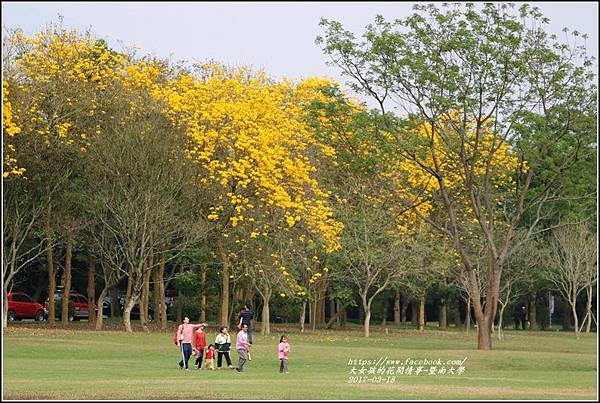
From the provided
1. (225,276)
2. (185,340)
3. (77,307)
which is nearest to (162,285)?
(225,276)

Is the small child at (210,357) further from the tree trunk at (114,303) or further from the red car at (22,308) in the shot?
the tree trunk at (114,303)

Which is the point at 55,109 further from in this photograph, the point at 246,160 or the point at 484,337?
the point at 484,337

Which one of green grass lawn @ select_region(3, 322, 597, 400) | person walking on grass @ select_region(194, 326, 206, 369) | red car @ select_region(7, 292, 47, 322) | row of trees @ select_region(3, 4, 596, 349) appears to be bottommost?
green grass lawn @ select_region(3, 322, 597, 400)

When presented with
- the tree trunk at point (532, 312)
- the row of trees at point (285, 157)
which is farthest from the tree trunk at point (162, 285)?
the tree trunk at point (532, 312)

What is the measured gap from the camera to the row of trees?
4231 centimetres

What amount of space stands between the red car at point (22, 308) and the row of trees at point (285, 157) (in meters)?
6.70

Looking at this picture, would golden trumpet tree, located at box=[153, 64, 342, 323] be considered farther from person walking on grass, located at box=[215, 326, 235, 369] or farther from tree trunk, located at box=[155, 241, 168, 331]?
person walking on grass, located at box=[215, 326, 235, 369]

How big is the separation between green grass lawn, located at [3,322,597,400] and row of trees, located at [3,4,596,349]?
4772 millimetres

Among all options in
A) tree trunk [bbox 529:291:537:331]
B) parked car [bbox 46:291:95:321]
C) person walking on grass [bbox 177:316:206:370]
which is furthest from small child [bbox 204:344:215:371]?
tree trunk [bbox 529:291:537:331]

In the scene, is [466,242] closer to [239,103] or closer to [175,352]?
[239,103]

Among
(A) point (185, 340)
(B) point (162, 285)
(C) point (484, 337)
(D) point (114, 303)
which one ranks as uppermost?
(B) point (162, 285)

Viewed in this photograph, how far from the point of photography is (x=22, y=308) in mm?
61156

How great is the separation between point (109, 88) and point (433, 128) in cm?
1613

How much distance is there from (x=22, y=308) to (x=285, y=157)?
20327 millimetres
